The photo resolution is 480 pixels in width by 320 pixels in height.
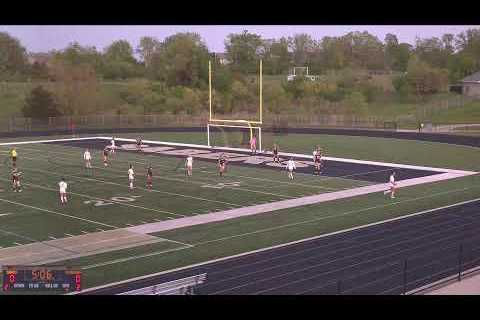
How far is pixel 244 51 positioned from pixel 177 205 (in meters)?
72.8

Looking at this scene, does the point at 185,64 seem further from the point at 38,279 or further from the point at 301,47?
the point at 38,279

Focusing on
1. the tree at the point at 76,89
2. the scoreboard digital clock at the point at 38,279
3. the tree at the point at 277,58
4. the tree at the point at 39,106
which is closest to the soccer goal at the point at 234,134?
the tree at the point at 39,106

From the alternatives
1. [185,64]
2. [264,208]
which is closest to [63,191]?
[264,208]

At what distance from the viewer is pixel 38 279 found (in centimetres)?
1121

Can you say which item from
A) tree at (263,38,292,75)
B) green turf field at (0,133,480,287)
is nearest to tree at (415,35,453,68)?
tree at (263,38,292,75)

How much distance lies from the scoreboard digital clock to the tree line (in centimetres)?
5448

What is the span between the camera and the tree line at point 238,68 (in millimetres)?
74125

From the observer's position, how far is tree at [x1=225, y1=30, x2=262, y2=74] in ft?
297

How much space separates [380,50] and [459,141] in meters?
69.2

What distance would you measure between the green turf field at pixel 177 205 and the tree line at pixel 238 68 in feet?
121
